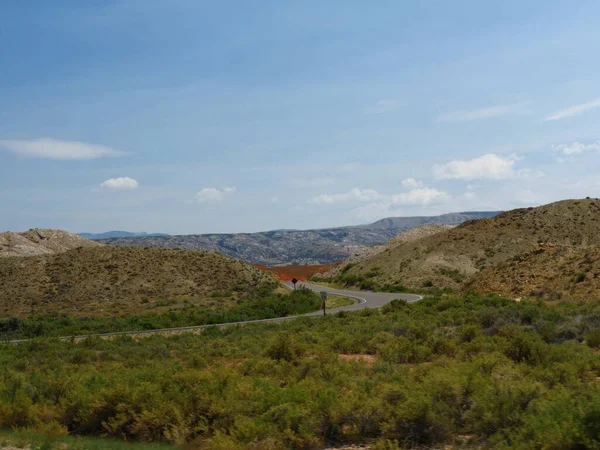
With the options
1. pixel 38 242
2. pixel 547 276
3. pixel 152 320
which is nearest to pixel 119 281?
pixel 152 320

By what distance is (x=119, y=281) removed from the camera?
60.9 metres

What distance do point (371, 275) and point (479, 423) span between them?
73.6 m

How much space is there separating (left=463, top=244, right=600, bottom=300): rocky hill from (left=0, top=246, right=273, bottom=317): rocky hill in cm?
2379

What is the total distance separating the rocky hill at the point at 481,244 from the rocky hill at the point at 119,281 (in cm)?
2230

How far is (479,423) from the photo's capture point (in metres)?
10.8

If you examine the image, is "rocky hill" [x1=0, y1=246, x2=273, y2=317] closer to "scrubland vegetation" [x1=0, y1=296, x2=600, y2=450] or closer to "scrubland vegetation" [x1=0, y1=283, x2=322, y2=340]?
"scrubland vegetation" [x1=0, y1=283, x2=322, y2=340]

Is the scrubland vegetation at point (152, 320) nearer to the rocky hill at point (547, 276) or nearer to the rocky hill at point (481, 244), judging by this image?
the rocky hill at point (547, 276)

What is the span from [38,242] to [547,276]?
89381mm

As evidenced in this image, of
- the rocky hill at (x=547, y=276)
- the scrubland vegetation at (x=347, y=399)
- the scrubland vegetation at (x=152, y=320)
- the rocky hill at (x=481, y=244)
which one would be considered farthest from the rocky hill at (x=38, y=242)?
the scrubland vegetation at (x=347, y=399)

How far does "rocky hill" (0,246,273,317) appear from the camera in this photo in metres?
54.1

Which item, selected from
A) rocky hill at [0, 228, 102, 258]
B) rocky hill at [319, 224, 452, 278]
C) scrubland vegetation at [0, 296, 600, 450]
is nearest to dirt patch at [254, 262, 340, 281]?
rocky hill at [319, 224, 452, 278]

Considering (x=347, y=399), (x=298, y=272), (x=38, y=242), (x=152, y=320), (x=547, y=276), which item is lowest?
Result: (x=298, y=272)

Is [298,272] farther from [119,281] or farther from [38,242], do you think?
[119,281]

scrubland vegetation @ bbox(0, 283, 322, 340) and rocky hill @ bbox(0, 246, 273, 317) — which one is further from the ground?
rocky hill @ bbox(0, 246, 273, 317)
